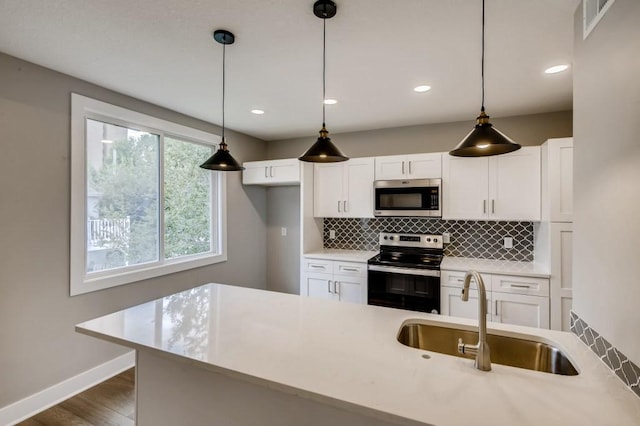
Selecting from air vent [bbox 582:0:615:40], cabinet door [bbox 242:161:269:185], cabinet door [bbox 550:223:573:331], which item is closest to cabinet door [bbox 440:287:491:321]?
cabinet door [bbox 550:223:573:331]

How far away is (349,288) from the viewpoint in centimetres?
352

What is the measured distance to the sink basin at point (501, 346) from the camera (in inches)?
54.9

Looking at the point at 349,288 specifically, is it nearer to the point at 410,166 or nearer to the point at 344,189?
the point at 344,189

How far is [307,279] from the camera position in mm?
3768

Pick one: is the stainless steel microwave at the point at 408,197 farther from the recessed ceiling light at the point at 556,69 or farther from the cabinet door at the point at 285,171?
the recessed ceiling light at the point at 556,69

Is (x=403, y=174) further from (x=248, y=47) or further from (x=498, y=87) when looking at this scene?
(x=248, y=47)

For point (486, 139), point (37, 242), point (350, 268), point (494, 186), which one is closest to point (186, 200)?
point (37, 242)

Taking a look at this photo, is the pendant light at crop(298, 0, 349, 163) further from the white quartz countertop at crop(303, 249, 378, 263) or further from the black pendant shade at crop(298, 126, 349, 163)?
the white quartz countertop at crop(303, 249, 378, 263)

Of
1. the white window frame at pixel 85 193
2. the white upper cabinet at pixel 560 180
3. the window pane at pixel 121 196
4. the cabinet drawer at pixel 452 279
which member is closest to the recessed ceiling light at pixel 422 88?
the white upper cabinet at pixel 560 180

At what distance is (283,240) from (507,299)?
293 centimetres

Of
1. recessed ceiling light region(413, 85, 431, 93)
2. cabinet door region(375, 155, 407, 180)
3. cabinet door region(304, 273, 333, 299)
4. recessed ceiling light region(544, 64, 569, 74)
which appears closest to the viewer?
recessed ceiling light region(544, 64, 569, 74)

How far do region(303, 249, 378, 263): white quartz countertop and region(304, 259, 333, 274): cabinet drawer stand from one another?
0.05 meters

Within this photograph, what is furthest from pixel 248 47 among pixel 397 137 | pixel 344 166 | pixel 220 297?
pixel 397 137

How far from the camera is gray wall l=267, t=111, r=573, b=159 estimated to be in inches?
129
